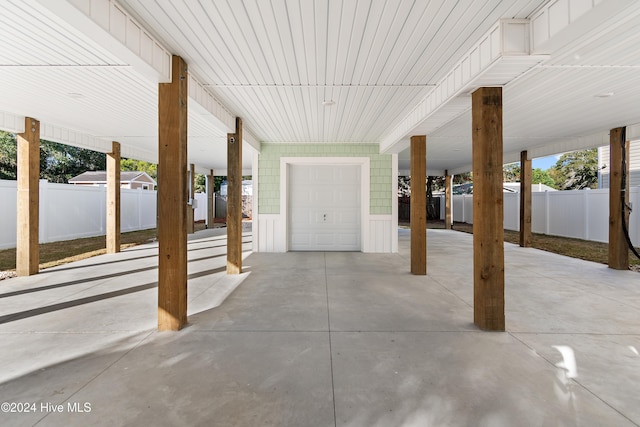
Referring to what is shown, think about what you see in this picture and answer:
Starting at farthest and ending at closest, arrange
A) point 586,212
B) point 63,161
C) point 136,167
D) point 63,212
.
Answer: point 136,167 < point 63,161 < point 586,212 < point 63,212

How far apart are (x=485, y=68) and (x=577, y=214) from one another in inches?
420

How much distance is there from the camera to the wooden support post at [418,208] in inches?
222

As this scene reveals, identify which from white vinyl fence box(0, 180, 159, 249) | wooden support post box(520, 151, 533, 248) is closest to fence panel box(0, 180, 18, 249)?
white vinyl fence box(0, 180, 159, 249)

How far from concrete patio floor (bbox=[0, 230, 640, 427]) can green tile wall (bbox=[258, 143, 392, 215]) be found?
11.2ft

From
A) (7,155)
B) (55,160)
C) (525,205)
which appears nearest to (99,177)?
(55,160)

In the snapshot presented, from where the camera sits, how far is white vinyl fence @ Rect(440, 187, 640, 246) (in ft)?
27.9

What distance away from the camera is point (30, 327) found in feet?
10.5

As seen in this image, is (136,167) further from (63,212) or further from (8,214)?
(8,214)

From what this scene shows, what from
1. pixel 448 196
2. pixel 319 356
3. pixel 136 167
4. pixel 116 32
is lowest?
pixel 319 356

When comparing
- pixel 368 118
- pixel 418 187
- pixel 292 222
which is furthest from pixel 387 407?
pixel 292 222

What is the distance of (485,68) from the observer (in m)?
2.83

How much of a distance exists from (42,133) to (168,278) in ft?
18.6

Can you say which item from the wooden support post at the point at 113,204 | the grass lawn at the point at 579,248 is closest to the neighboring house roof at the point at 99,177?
the wooden support post at the point at 113,204

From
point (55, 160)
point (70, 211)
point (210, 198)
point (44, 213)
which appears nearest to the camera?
point (44, 213)
